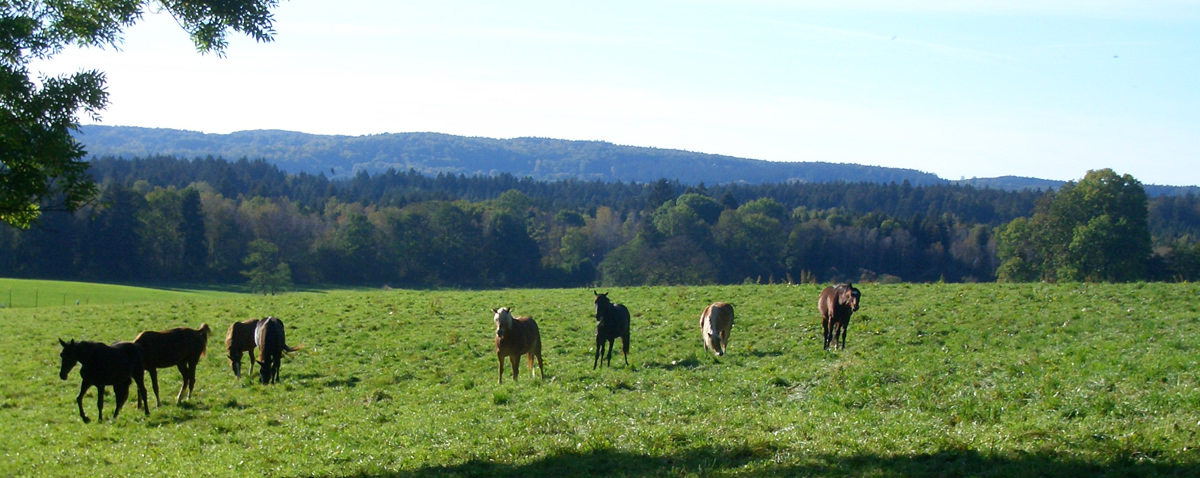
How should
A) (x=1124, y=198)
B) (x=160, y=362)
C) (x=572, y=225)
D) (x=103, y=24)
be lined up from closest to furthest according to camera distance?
(x=103, y=24)
(x=160, y=362)
(x=1124, y=198)
(x=572, y=225)

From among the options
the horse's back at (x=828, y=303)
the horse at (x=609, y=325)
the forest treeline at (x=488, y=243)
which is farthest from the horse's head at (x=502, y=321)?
the forest treeline at (x=488, y=243)

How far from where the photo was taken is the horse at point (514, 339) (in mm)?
16469

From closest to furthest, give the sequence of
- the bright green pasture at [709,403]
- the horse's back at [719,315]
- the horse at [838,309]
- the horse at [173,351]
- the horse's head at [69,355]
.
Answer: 1. the bright green pasture at [709,403]
2. the horse's head at [69,355]
3. the horse at [173,351]
4. the horse at [838,309]
5. the horse's back at [719,315]

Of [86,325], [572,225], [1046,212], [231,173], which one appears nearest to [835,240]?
[572,225]

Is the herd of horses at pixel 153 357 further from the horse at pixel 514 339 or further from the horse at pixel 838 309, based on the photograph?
the horse at pixel 838 309

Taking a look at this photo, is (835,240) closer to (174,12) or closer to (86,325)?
(86,325)

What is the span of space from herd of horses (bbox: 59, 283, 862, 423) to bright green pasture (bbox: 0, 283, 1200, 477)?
537 millimetres

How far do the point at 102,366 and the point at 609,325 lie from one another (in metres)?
9.56

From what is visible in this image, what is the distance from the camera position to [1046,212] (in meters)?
53.8

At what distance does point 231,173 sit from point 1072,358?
493 feet

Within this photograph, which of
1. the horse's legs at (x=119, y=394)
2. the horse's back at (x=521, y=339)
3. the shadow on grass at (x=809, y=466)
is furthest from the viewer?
the horse's back at (x=521, y=339)

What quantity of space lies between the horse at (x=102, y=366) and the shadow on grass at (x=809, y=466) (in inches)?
287

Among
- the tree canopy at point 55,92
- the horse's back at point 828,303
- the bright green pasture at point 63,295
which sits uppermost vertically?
the tree canopy at point 55,92

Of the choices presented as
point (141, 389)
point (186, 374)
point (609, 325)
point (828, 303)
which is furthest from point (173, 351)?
point (828, 303)
